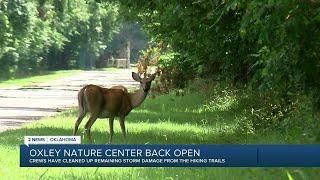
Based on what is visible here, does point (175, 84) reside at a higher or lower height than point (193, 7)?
lower

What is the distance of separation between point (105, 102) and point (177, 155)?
7493mm

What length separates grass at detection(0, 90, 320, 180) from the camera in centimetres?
999

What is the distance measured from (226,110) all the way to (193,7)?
9.23m

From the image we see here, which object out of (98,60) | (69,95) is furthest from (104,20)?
(69,95)

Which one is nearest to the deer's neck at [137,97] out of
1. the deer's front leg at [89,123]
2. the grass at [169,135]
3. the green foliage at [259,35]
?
the grass at [169,135]

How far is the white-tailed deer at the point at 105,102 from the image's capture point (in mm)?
14234

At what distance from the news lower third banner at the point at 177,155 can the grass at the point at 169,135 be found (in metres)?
0.27

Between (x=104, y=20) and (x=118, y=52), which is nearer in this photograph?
(x=104, y=20)

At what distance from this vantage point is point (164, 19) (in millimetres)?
15250

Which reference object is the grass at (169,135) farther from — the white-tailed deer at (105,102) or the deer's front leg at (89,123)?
the white-tailed deer at (105,102)

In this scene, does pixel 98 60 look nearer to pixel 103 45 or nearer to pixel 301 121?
pixel 103 45

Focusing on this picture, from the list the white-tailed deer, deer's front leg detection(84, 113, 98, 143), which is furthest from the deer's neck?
deer's front leg detection(84, 113, 98, 143)

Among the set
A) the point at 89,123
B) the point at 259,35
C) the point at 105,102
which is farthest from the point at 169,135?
the point at 259,35

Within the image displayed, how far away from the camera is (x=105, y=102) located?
47.2ft
